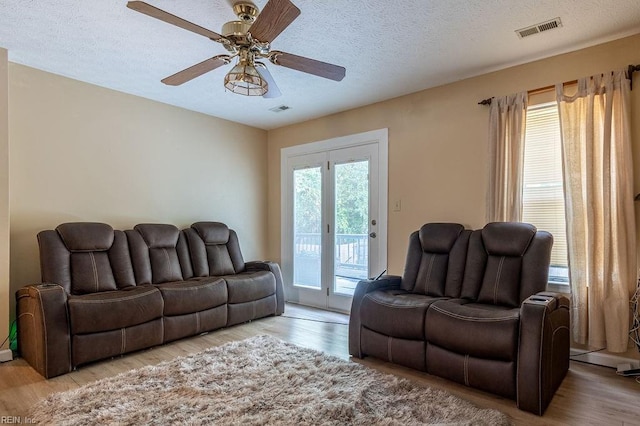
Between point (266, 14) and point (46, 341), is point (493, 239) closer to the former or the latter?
point (266, 14)

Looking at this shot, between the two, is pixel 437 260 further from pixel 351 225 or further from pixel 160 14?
pixel 160 14

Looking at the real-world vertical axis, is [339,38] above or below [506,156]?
above

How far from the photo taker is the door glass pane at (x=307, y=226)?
4.78 meters

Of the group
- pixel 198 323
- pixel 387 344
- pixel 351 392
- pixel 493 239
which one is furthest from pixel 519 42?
pixel 198 323

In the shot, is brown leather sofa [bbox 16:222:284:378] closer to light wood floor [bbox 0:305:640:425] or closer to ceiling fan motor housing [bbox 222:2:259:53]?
light wood floor [bbox 0:305:640:425]

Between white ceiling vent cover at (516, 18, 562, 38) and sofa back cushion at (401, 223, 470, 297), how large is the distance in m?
1.58

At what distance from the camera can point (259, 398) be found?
2250 mm

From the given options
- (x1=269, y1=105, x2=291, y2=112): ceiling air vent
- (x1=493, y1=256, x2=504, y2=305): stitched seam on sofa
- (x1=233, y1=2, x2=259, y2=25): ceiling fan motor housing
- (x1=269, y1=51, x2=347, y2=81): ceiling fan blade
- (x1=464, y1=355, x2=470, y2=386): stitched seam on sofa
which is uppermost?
(x1=269, y1=105, x2=291, y2=112): ceiling air vent

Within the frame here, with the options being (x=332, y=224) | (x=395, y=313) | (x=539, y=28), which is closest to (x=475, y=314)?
(x=395, y=313)

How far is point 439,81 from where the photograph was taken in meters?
3.61

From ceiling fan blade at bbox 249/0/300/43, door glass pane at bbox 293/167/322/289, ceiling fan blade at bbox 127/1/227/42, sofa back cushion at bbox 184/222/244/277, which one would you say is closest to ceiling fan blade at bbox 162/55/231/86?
ceiling fan blade at bbox 127/1/227/42

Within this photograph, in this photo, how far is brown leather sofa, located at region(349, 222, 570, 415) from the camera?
85.5 inches

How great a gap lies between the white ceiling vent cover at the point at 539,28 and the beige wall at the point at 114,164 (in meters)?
3.53

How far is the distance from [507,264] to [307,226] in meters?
2.61
